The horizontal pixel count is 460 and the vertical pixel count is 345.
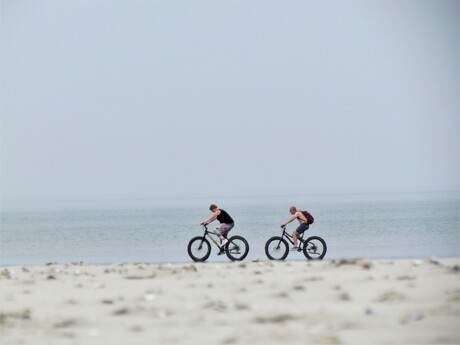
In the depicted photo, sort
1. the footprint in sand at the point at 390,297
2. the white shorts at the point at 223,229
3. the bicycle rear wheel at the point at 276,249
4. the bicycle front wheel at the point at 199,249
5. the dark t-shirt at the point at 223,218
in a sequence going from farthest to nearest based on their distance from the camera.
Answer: the bicycle front wheel at the point at 199,249
the bicycle rear wheel at the point at 276,249
the white shorts at the point at 223,229
the dark t-shirt at the point at 223,218
the footprint in sand at the point at 390,297

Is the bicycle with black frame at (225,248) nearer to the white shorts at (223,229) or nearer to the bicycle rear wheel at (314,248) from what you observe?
the white shorts at (223,229)

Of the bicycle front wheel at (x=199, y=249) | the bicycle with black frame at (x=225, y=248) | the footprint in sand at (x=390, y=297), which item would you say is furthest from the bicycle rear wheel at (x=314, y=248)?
the footprint in sand at (x=390, y=297)

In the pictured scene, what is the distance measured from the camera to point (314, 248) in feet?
89.0

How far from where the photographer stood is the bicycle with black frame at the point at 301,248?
27.0 m

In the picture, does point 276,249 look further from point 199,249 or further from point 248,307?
point 248,307

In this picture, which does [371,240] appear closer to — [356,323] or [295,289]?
[295,289]

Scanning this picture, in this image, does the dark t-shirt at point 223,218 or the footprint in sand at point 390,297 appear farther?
the dark t-shirt at point 223,218

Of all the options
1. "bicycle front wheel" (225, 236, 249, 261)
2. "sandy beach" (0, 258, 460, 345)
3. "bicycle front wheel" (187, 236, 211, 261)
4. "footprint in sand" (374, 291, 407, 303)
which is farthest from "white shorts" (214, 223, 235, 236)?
"footprint in sand" (374, 291, 407, 303)

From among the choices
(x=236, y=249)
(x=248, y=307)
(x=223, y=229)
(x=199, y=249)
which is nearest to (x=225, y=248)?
(x=236, y=249)

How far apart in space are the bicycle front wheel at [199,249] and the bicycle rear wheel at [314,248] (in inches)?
122

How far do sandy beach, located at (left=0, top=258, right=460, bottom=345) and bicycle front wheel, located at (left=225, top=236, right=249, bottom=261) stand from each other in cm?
780

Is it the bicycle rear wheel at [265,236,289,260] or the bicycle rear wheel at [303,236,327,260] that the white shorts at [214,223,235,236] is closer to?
the bicycle rear wheel at [265,236,289,260]

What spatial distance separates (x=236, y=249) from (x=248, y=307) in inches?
522

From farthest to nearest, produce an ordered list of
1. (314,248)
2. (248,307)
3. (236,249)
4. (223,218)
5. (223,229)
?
(236,249) → (314,248) → (223,229) → (223,218) → (248,307)
